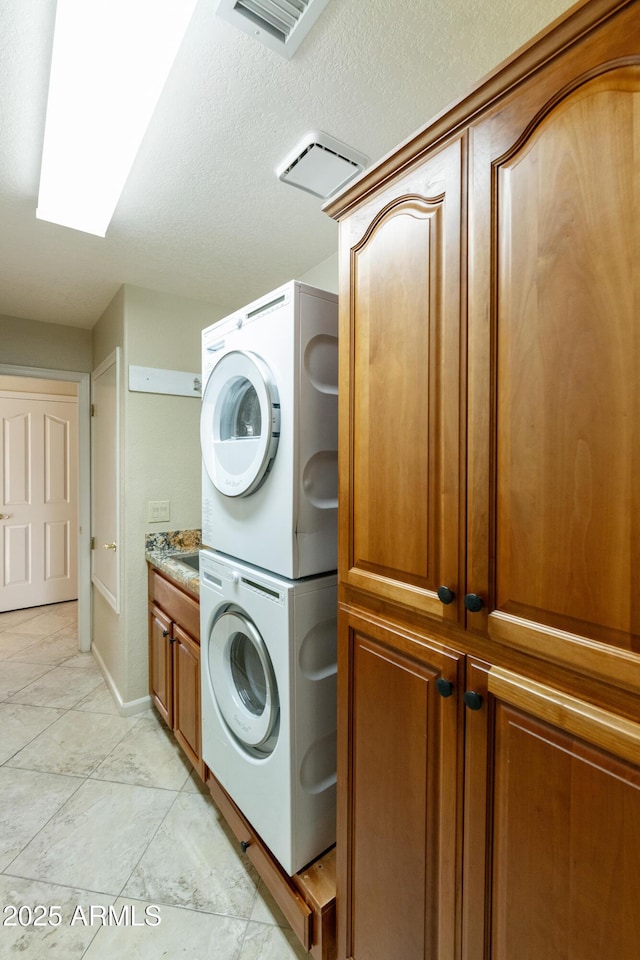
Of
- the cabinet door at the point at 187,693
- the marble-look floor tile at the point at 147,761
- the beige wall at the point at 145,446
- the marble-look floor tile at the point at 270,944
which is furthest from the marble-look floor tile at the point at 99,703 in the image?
the marble-look floor tile at the point at 270,944

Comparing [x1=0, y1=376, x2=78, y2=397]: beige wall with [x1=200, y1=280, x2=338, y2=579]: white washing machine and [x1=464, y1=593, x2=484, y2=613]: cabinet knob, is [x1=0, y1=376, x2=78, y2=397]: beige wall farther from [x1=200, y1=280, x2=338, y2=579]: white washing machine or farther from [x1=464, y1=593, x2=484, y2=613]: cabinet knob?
[x1=464, y1=593, x2=484, y2=613]: cabinet knob

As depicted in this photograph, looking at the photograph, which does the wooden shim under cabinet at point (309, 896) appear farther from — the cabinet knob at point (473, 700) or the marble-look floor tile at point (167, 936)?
the cabinet knob at point (473, 700)

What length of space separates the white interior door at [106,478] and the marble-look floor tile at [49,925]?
1218 mm

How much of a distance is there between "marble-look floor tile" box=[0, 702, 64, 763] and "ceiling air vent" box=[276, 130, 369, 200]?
2885 millimetres

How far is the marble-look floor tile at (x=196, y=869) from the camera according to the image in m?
1.43

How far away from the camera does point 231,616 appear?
56.7 inches

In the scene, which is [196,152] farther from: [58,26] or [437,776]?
[437,776]

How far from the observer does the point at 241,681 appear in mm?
1541

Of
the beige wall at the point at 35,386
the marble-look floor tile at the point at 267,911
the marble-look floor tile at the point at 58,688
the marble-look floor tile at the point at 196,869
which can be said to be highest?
the beige wall at the point at 35,386

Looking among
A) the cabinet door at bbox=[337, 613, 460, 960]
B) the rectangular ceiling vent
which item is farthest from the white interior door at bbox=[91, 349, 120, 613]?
the cabinet door at bbox=[337, 613, 460, 960]

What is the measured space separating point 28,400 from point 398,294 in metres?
4.45

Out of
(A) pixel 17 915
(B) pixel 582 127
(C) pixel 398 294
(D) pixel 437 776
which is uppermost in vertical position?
(B) pixel 582 127

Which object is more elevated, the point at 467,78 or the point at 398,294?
the point at 467,78

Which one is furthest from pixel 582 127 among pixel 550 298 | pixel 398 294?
pixel 398 294
